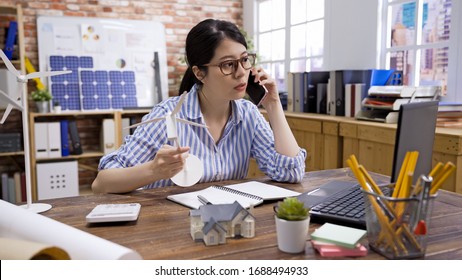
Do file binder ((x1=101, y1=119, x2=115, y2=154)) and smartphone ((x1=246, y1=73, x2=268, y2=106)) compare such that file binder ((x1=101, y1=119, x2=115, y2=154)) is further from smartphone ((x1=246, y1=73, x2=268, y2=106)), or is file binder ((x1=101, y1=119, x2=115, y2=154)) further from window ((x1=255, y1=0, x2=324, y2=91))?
smartphone ((x1=246, y1=73, x2=268, y2=106))

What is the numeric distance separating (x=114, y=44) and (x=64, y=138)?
3.39 ft

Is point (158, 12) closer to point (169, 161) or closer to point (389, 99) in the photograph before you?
point (389, 99)

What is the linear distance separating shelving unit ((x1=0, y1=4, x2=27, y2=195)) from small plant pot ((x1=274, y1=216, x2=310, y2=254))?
11.4 ft

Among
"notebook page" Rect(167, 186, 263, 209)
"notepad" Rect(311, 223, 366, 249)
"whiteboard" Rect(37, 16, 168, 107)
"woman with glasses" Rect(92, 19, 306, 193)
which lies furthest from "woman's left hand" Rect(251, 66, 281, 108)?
"whiteboard" Rect(37, 16, 168, 107)

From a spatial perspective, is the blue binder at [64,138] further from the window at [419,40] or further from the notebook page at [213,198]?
the notebook page at [213,198]

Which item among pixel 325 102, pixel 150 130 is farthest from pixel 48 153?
pixel 150 130

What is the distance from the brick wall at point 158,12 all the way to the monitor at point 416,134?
361 centimetres

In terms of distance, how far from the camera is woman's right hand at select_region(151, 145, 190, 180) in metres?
1.25

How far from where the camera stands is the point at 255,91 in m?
1.78

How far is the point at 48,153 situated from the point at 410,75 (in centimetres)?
302

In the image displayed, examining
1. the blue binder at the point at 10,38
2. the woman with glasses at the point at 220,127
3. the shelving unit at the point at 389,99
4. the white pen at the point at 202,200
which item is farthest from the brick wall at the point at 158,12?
the white pen at the point at 202,200

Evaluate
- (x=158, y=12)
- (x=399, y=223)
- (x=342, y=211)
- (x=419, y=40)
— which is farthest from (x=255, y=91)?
(x=158, y=12)
